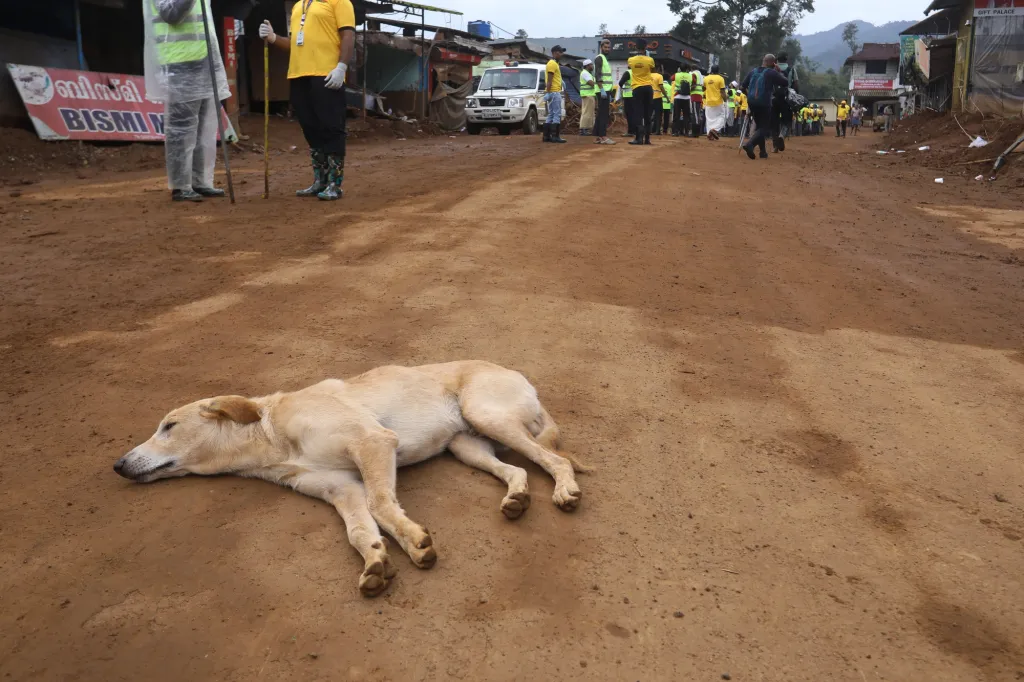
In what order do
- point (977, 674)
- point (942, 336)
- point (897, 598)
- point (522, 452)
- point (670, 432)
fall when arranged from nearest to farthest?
1. point (977, 674)
2. point (897, 598)
3. point (522, 452)
4. point (670, 432)
5. point (942, 336)

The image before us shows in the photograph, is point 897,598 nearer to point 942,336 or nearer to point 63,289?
point 942,336

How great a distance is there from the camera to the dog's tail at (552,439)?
361 centimetres

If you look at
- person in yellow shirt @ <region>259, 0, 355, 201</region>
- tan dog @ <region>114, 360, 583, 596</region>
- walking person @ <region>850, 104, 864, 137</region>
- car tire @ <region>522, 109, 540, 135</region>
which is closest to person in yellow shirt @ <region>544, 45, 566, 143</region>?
car tire @ <region>522, 109, 540, 135</region>

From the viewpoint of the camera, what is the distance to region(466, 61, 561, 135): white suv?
2259cm

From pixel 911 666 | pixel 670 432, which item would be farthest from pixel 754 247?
pixel 911 666

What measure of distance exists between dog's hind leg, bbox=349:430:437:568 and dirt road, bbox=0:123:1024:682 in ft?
0.27

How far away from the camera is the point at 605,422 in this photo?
4.11 meters

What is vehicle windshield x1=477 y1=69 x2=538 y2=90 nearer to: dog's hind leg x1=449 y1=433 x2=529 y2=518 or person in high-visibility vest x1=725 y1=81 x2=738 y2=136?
person in high-visibility vest x1=725 y1=81 x2=738 y2=136

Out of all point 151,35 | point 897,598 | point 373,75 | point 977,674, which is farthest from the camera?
point 373,75

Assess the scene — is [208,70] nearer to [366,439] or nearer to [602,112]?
[366,439]

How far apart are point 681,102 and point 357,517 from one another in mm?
22928

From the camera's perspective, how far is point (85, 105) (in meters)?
13.8

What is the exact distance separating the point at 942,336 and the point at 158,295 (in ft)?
17.5

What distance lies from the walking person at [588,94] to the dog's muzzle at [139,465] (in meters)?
16.9
